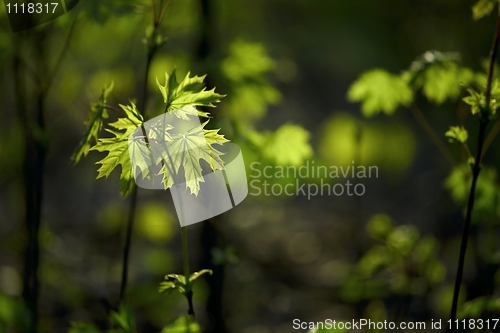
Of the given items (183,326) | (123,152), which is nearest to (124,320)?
(183,326)

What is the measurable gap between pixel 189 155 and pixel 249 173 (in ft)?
2.31

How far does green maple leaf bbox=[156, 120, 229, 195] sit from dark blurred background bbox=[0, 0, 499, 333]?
460 millimetres

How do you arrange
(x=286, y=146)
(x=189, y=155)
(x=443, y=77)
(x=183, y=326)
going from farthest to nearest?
(x=286, y=146)
(x=443, y=77)
(x=183, y=326)
(x=189, y=155)

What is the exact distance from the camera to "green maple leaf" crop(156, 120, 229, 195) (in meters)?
0.76

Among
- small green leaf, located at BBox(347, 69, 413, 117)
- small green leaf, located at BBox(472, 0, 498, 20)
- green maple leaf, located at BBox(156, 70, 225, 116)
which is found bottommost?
green maple leaf, located at BBox(156, 70, 225, 116)

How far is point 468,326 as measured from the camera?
1.38 metres

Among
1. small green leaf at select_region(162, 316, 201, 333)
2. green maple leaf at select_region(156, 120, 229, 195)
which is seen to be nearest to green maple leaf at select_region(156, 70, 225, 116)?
green maple leaf at select_region(156, 120, 229, 195)

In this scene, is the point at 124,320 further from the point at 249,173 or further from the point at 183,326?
the point at 249,173

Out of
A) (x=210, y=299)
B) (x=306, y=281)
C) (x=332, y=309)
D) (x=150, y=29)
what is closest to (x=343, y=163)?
(x=306, y=281)

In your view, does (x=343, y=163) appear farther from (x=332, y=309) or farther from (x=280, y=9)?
(x=280, y=9)

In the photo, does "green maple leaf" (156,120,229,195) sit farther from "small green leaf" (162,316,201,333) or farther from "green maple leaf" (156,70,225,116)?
"small green leaf" (162,316,201,333)

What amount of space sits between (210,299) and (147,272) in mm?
833

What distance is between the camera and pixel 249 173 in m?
1.46

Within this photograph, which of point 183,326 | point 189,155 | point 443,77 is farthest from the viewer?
point 443,77
